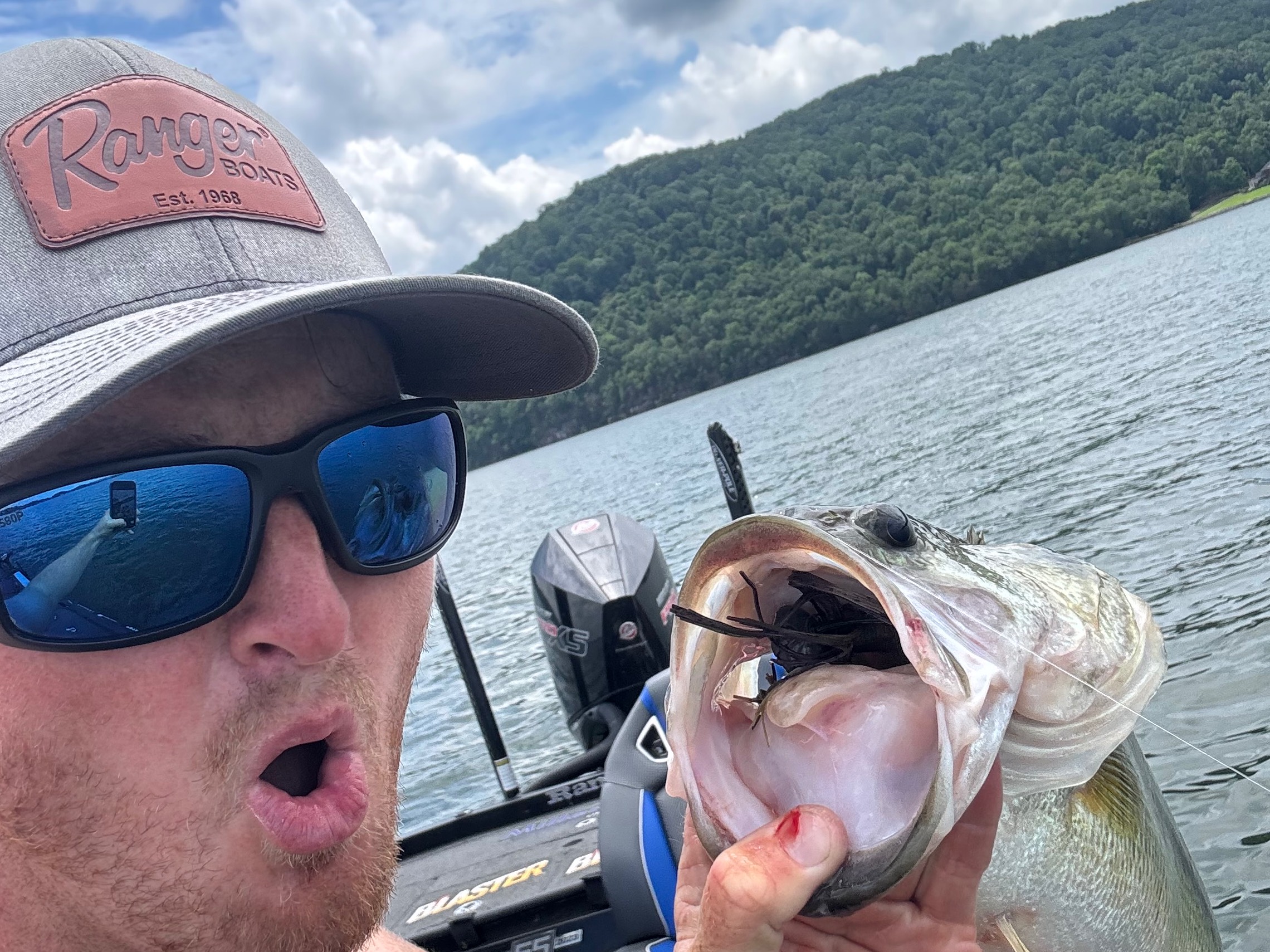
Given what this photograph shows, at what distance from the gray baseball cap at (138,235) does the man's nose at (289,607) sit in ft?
1.31

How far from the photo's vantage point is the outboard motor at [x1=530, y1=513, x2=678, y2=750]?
5496 millimetres

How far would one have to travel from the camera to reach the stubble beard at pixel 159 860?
143cm

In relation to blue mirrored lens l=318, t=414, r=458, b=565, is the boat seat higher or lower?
lower

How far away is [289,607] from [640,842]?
1.89 meters

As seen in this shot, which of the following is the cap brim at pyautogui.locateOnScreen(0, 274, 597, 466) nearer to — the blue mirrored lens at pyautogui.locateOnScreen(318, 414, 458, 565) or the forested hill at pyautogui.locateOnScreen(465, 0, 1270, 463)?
the blue mirrored lens at pyautogui.locateOnScreen(318, 414, 458, 565)

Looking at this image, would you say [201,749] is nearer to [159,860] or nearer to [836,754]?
[159,860]

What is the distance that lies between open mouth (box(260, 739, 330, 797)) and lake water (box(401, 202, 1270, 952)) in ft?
16.0

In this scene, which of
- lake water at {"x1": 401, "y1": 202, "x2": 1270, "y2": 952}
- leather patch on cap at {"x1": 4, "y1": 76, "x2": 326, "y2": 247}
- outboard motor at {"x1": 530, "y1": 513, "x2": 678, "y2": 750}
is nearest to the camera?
leather patch on cap at {"x1": 4, "y1": 76, "x2": 326, "y2": 247}

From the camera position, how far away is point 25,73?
151 cm

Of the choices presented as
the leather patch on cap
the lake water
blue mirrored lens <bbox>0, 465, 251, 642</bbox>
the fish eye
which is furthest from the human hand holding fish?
the lake water

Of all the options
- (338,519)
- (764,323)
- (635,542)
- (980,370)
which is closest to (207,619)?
(338,519)

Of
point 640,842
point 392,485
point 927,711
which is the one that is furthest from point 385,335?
point 640,842

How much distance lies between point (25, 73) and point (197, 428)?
25.1 inches

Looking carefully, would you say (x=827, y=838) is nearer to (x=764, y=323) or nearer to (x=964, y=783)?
(x=964, y=783)
